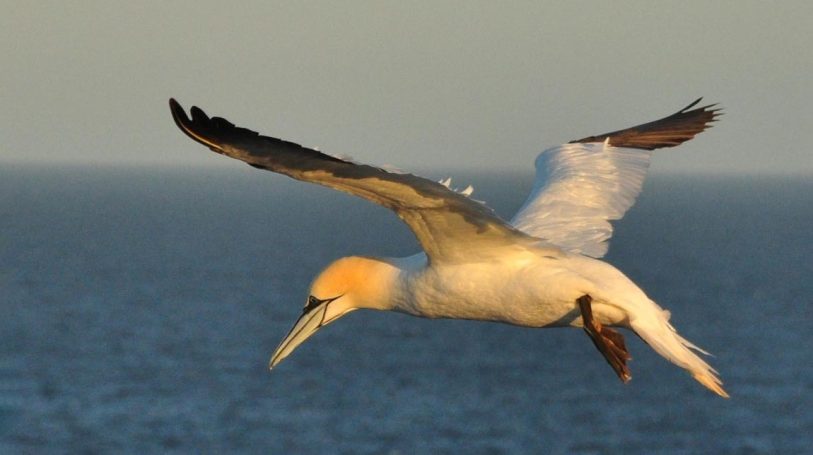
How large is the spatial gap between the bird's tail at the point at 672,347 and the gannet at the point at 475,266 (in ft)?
0.04

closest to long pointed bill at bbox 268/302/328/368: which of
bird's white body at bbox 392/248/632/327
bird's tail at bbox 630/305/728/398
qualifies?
bird's white body at bbox 392/248/632/327

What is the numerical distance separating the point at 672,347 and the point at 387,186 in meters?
2.31

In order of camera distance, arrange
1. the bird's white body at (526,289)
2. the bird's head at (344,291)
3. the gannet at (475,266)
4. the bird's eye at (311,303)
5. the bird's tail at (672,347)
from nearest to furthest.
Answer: the gannet at (475,266), the bird's tail at (672,347), the bird's white body at (526,289), the bird's head at (344,291), the bird's eye at (311,303)

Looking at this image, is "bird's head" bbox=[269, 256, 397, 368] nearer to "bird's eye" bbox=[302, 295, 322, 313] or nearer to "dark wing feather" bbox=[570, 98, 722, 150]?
"bird's eye" bbox=[302, 295, 322, 313]

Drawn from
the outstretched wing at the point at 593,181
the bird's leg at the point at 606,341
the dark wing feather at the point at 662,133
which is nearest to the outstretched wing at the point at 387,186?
the bird's leg at the point at 606,341

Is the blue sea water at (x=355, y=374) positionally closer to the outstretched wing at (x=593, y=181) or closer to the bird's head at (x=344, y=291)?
the outstretched wing at (x=593, y=181)

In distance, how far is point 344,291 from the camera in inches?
456

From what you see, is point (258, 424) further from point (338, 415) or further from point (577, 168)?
point (577, 168)

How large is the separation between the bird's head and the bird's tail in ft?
6.70

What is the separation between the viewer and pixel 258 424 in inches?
3314

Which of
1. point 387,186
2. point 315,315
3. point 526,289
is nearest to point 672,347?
point 526,289

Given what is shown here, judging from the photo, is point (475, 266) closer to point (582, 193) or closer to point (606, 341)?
point (606, 341)

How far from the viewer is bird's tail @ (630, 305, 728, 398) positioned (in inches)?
384

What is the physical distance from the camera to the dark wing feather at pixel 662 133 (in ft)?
46.3
